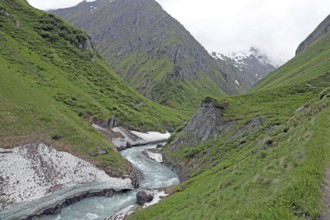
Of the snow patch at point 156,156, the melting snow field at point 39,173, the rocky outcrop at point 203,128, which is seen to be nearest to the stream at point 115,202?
the rocky outcrop at point 203,128

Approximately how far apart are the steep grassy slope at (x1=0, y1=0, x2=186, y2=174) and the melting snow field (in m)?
3.72

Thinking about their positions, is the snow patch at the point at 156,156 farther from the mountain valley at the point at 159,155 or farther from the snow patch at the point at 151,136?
the snow patch at the point at 151,136

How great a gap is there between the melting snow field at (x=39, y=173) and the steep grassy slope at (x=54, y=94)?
3724 mm

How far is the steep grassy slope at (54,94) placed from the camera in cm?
8294

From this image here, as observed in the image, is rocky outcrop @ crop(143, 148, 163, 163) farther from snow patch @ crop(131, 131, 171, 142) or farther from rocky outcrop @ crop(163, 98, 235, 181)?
snow patch @ crop(131, 131, 171, 142)

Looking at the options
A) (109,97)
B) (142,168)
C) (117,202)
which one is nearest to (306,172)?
(117,202)

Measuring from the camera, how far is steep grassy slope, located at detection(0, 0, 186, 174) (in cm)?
8294

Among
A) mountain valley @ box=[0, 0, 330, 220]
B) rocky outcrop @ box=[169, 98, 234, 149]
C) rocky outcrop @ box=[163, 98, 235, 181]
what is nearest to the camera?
mountain valley @ box=[0, 0, 330, 220]

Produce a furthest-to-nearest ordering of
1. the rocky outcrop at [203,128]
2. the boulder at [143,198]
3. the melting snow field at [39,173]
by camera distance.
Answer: the rocky outcrop at [203,128] < the melting snow field at [39,173] < the boulder at [143,198]

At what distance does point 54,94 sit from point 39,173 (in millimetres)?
61711

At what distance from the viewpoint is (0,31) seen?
5856 inches

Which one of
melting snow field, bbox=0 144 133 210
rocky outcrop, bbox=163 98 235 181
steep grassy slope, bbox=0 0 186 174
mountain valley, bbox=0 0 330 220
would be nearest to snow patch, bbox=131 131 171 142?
mountain valley, bbox=0 0 330 220

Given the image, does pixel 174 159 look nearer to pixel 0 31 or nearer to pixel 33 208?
pixel 33 208

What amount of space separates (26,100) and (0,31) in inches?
2777
